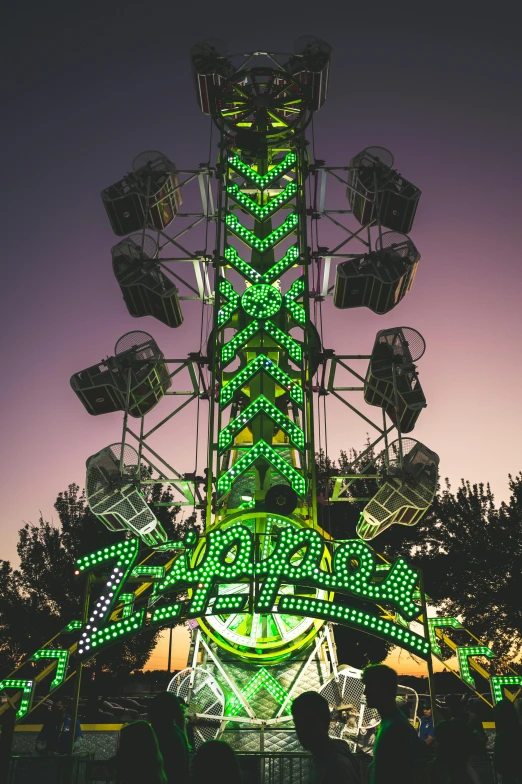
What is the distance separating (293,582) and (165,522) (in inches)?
1256

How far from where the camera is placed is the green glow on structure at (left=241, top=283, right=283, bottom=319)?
65.1ft

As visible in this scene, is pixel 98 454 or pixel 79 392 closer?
pixel 98 454

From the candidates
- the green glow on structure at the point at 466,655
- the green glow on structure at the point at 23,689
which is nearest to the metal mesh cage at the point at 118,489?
the green glow on structure at the point at 23,689

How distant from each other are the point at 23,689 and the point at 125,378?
1004cm

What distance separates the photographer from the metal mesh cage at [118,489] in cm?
1934

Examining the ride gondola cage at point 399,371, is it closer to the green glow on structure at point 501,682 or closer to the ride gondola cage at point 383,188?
the ride gondola cage at point 383,188

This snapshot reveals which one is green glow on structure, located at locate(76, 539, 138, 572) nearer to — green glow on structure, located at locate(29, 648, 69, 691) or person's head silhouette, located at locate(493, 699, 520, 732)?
green glow on structure, located at locate(29, 648, 69, 691)

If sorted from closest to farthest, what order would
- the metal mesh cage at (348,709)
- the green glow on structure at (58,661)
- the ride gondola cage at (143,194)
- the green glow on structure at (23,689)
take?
the green glow on structure at (58,661) < the metal mesh cage at (348,709) < the green glow on structure at (23,689) < the ride gondola cage at (143,194)

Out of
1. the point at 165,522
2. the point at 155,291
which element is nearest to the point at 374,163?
the point at 155,291

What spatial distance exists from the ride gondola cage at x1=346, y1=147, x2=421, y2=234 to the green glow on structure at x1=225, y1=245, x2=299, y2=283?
4257mm

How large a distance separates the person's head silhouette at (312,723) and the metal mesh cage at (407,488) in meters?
15.2

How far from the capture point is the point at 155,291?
2305 cm

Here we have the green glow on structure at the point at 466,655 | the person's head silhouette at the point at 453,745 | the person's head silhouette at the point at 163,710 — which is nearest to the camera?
the person's head silhouette at the point at 453,745

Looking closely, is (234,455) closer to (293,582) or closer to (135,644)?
(293,582)
